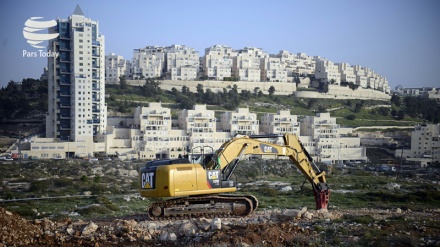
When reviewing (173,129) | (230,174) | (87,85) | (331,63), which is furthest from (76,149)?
(331,63)

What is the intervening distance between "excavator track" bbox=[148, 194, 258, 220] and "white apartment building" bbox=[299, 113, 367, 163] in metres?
43.3

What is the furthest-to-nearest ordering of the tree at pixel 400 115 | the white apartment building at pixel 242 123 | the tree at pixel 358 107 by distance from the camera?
the tree at pixel 358 107, the tree at pixel 400 115, the white apartment building at pixel 242 123

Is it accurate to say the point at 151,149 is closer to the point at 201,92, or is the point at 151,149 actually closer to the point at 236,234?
the point at 201,92

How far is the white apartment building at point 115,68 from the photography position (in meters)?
83.6

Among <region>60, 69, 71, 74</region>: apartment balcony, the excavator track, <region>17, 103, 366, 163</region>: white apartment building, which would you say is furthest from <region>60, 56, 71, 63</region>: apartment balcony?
the excavator track

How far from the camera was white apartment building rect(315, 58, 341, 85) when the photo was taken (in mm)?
100500

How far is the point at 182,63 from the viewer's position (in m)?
90.7

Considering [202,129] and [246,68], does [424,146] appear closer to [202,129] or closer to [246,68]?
[202,129]

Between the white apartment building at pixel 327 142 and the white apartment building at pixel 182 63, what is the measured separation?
1165 inches

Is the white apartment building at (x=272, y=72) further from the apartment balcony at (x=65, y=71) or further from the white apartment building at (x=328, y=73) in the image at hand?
the apartment balcony at (x=65, y=71)

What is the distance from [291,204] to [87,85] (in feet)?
121

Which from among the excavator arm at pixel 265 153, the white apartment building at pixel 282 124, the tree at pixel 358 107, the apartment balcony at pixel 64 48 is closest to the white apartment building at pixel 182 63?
the tree at pixel 358 107

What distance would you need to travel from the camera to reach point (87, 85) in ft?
179

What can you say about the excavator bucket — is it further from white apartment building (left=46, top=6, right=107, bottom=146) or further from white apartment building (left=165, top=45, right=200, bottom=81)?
white apartment building (left=165, top=45, right=200, bottom=81)
